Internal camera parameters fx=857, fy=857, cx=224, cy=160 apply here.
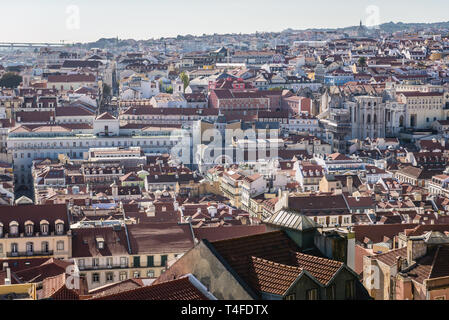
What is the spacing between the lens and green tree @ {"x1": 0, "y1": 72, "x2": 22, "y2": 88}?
79500 mm

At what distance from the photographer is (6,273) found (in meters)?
15.0

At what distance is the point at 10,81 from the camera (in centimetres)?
7988

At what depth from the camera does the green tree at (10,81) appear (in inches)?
3130

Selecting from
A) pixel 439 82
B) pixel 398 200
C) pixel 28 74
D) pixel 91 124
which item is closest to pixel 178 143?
pixel 91 124

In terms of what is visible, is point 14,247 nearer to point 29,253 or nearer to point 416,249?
point 29,253

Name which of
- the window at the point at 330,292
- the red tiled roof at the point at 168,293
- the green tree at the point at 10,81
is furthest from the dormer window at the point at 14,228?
the green tree at the point at 10,81

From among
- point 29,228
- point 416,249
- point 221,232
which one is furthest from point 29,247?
point 416,249

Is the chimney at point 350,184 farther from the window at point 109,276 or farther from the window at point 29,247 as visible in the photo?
the window at point 29,247

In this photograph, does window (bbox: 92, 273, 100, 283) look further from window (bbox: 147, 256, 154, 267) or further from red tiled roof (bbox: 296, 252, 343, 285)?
red tiled roof (bbox: 296, 252, 343, 285)

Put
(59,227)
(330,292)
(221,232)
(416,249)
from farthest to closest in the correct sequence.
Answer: (221,232) < (59,227) < (416,249) < (330,292)

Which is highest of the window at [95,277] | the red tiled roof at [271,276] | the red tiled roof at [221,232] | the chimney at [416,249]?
the red tiled roof at [271,276]

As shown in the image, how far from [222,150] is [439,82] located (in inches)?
1342

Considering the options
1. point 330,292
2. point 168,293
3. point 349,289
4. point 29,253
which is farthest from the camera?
point 29,253
